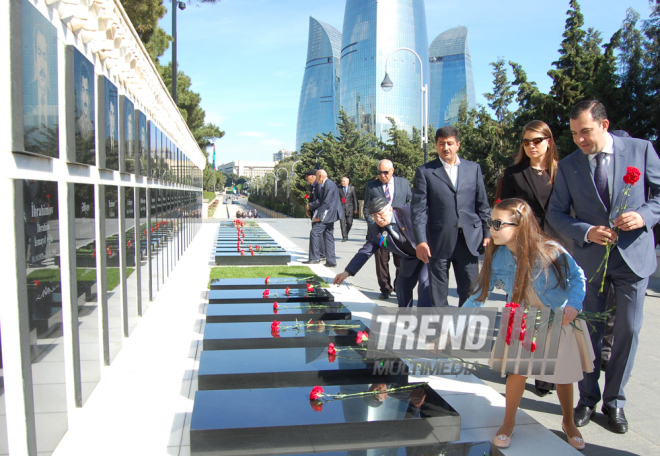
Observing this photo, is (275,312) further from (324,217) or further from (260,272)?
(324,217)

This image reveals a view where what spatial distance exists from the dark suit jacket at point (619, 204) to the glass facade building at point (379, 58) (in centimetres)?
8916

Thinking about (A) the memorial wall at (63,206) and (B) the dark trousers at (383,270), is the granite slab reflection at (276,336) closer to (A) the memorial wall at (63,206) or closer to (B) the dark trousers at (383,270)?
(A) the memorial wall at (63,206)

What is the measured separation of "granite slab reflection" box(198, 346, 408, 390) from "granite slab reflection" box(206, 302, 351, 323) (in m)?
1.29

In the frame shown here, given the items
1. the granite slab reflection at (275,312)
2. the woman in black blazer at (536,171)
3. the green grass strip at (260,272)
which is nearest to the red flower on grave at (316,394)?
the granite slab reflection at (275,312)

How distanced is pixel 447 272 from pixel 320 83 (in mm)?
118857

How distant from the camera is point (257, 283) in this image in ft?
24.6

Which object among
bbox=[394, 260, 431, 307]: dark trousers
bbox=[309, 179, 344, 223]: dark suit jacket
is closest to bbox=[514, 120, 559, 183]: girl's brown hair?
bbox=[394, 260, 431, 307]: dark trousers

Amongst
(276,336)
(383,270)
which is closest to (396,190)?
(383,270)

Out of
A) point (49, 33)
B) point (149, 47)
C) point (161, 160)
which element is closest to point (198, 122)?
point (149, 47)

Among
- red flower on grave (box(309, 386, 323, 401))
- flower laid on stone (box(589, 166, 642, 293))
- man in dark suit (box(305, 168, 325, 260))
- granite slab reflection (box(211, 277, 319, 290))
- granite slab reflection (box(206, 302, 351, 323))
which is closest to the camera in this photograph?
red flower on grave (box(309, 386, 323, 401))

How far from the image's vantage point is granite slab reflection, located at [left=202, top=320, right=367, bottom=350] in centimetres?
460

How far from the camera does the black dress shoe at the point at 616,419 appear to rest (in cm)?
349

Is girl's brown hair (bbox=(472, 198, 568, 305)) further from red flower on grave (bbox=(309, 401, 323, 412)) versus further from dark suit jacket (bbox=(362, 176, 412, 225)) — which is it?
dark suit jacket (bbox=(362, 176, 412, 225))

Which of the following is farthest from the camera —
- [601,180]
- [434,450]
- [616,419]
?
[601,180]
